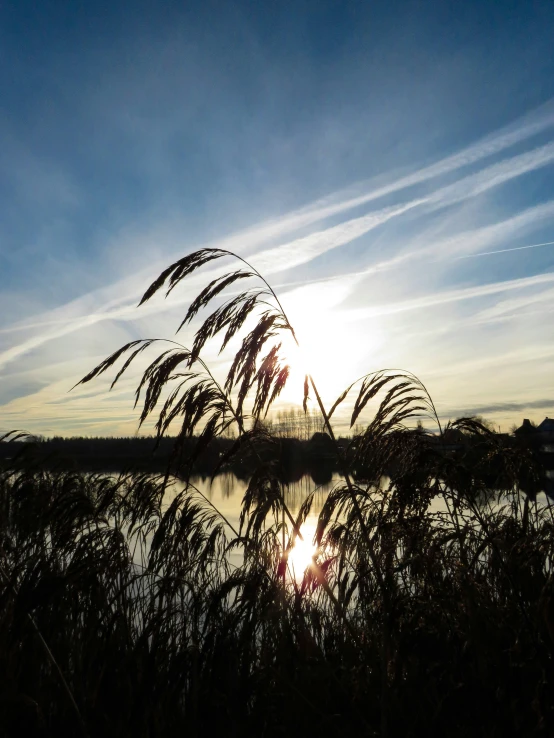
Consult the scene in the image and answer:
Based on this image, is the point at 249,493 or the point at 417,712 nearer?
the point at 417,712

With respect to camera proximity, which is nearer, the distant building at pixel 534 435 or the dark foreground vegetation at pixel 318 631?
the dark foreground vegetation at pixel 318 631

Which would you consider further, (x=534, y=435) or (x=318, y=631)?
(x=534, y=435)

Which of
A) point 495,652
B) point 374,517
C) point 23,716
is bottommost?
point 23,716

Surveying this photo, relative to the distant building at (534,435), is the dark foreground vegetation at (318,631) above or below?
below

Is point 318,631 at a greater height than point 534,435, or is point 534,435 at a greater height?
point 534,435

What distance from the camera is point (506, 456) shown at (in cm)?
308

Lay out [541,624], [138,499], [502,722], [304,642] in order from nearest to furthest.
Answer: [502,722] < [541,624] < [304,642] < [138,499]

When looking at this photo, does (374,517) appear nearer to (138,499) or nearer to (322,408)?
(322,408)

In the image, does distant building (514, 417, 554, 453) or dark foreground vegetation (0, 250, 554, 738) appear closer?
dark foreground vegetation (0, 250, 554, 738)

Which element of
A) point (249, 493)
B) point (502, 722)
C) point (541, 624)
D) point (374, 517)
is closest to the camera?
point (502, 722)

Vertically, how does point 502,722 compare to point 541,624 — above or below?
below

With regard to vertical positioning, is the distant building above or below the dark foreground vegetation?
above

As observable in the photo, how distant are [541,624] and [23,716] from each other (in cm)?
254

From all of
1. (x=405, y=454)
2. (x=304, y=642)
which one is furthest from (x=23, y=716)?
(x=405, y=454)
